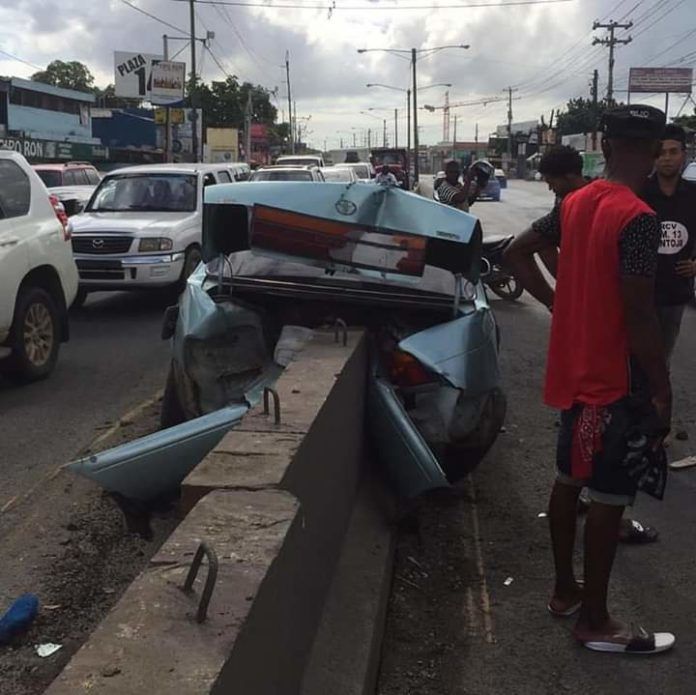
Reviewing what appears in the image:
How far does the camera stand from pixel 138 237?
11414 mm

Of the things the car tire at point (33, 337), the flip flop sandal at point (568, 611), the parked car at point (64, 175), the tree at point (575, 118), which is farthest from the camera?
the tree at point (575, 118)

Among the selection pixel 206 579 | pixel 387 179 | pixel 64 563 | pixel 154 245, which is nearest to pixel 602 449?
pixel 206 579

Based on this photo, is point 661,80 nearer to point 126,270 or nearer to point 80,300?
point 80,300

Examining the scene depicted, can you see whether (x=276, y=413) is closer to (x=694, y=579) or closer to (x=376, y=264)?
(x=376, y=264)

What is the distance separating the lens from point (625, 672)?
11.2ft

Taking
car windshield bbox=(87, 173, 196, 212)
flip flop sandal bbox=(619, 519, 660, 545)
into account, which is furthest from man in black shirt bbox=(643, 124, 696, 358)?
car windshield bbox=(87, 173, 196, 212)

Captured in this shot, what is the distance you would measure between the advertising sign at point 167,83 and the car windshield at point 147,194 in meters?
30.6

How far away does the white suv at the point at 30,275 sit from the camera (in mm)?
7539

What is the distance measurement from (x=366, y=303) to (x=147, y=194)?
8.61m

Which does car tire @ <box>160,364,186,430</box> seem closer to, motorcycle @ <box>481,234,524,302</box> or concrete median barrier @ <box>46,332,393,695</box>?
concrete median barrier @ <box>46,332,393,695</box>

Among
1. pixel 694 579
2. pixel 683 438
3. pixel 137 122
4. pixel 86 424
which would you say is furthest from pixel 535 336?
pixel 137 122

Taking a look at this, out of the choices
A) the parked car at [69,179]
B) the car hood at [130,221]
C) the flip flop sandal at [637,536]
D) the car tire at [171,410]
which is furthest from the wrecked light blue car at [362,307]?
the parked car at [69,179]

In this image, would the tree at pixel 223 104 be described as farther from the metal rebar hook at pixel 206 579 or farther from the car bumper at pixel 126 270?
the metal rebar hook at pixel 206 579

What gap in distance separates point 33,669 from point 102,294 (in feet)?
34.5
